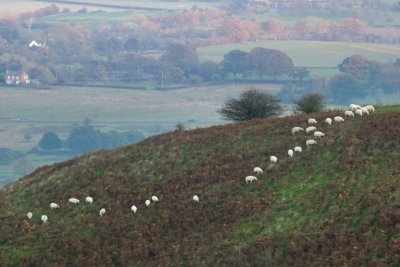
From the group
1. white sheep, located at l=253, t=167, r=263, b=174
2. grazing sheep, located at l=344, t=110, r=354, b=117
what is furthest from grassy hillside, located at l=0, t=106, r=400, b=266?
grazing sheep, located at l=344, t=110, r=354, b=117

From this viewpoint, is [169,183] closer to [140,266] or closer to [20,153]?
[140,266]

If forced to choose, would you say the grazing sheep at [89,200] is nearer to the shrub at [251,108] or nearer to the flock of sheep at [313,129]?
the flock of sheep at [313,129]

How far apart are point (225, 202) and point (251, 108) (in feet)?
52.8

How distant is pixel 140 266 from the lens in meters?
36.9

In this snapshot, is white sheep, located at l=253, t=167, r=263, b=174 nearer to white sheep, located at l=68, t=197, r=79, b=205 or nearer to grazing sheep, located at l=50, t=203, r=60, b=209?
white sheep, located at l=68, t=197, r=79, b=205

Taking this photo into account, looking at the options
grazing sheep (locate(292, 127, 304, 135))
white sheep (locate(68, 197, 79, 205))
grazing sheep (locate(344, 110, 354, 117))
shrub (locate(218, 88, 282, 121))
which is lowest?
white sheep (locate(68, 197, 79, 205))

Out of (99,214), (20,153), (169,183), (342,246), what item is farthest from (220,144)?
(20,153)

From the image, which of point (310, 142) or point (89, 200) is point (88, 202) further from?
point (310, 142)

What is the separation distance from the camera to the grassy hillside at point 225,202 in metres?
34.8

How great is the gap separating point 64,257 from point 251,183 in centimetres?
748

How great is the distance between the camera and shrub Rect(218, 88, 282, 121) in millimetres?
55062

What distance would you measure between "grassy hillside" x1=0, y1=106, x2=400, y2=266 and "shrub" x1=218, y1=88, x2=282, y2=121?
7174 mm

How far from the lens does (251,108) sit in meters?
55.2

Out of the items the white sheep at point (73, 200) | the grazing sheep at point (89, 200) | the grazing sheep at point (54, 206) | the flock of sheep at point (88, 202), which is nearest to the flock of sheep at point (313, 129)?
the flock of sheep at point (88, 202)
